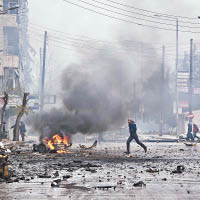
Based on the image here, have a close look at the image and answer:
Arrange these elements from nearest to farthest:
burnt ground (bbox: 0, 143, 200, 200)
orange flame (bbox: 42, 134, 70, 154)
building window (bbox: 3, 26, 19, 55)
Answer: burnt ground (bbox: 0, 143, 200, 200)
orange flame (bbox: 42, 134, 70, 154)
building window (bbox: 3, 26, 19, 55)

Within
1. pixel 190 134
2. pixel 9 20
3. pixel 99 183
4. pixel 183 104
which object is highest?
pixel 9 20

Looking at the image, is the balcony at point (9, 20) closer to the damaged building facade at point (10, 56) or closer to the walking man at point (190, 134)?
the damaged building facade at point (10, 56)

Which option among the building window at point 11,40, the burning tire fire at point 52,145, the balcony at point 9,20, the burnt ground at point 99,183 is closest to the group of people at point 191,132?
the burning tire fire at point 52,145

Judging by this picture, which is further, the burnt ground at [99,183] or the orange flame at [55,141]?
the orange flame at [55,141]

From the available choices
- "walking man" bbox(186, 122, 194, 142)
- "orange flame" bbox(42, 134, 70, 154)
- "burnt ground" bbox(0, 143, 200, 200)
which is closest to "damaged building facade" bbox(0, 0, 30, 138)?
"walking man" bbox(186, 122, 194, 142)

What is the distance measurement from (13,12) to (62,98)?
33.9 metres

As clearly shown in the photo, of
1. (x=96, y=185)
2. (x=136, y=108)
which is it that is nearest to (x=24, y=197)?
(x=96, y=185)

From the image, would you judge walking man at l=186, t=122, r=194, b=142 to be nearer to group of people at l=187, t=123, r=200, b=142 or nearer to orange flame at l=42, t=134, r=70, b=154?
group of people at l=187, t=123, r=200, b=142

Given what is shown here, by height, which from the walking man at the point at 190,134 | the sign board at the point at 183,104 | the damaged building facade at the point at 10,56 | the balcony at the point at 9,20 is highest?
the balcony at the point at 9,20

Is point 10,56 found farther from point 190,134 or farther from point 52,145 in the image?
point 52,145

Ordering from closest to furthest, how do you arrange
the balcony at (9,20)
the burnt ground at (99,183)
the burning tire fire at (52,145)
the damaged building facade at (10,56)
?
the burnt ground at (99,183) → the burning tire fire at (52,145) → the damaged building facade at (10,56) → the balcony at (9,20)

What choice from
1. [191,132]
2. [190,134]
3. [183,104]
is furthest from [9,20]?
[183,104]

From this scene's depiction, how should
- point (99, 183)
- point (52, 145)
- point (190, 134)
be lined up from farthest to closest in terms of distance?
point (190, 134) → point (52, 145) → point (99, 183)

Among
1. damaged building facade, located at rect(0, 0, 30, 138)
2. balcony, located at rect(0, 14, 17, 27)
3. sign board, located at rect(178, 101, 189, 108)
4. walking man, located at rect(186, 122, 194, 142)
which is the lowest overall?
walking man, located at rect(186, 122, 194, 142)
